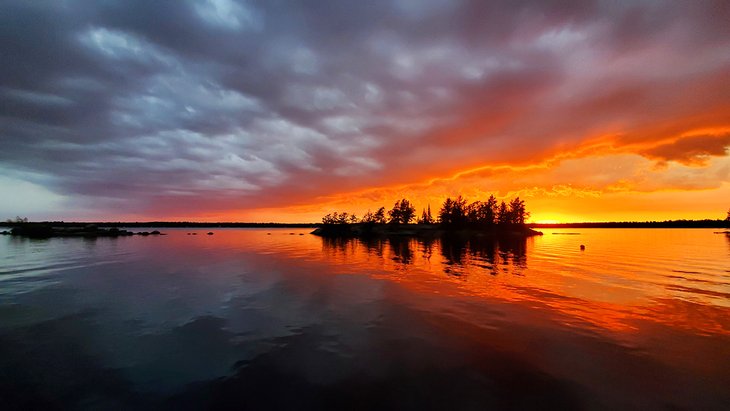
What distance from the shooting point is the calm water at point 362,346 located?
10.4m

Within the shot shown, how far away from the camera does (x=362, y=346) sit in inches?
583

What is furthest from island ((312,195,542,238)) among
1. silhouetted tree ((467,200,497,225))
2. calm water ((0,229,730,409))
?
calm water ((0,229,730,409))

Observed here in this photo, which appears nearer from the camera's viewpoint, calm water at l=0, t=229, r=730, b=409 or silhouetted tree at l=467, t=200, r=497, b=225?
calm water at l=0, t=229, r=730, b=409

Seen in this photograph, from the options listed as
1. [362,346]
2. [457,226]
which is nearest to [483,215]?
[457,226]

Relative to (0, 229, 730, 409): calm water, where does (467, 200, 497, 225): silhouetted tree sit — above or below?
above

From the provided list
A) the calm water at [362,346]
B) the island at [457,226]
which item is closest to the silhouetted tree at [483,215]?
the island at [457,226]

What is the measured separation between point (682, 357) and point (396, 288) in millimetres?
18774

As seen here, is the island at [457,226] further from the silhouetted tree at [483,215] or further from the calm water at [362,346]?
the calm water at [362,346]

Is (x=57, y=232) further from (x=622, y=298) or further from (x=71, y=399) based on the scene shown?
(x=622, y=298)

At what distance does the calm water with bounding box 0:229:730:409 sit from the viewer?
1038cm

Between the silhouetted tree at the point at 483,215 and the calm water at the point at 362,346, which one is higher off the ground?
the silhouetted tree at the point at 483,215

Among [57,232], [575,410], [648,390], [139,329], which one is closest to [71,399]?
[139,329]

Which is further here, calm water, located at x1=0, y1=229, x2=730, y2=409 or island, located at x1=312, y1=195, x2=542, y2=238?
island, located at x1=312, y1=195, x2=542, y2=238

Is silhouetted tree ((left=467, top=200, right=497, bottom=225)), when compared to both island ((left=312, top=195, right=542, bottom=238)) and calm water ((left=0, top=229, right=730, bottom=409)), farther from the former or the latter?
calm water ((left=0, top=229, right=730, bottom=409))
